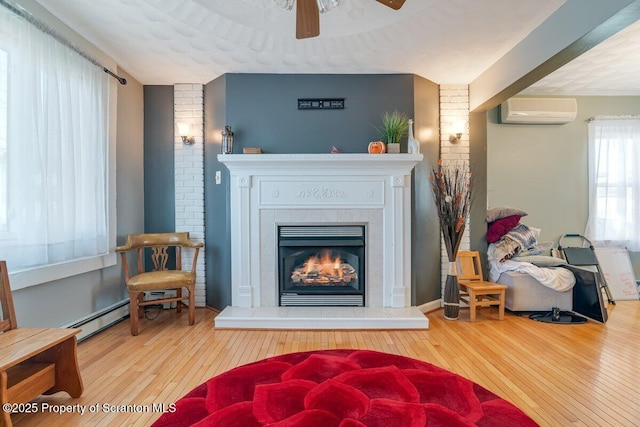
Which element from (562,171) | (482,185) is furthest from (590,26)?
(562,171)

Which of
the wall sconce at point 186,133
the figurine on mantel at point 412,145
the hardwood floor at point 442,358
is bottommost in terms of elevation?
the hardwood floor at point 442,358

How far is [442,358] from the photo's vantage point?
253 cm

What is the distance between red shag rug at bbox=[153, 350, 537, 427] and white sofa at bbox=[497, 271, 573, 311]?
1.84m

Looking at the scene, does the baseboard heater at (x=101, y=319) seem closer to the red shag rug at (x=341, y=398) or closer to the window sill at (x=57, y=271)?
the window sill at (x=57, y=271)

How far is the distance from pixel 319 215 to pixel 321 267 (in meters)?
0.59

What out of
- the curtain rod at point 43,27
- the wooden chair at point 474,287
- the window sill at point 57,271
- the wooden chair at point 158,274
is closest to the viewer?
the curtain rod at point 43,27

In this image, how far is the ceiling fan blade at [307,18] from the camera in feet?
6.29

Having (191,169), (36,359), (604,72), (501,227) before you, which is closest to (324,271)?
(191,169)

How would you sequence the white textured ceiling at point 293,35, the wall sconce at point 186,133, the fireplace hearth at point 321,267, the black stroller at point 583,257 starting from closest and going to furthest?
1. the white textured ceiling at point 293,35
2. the fireplace hearth at point 321,267
3. the wall sconce at point 186,133
4. the black stroller at point 583,257

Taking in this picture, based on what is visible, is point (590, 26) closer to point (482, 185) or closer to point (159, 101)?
point (482, 185)

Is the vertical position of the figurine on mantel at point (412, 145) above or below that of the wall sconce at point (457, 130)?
below

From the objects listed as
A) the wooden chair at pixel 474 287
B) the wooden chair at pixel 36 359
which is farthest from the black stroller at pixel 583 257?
the wooden chair at pixel 36 359

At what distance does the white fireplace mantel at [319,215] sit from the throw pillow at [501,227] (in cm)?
115

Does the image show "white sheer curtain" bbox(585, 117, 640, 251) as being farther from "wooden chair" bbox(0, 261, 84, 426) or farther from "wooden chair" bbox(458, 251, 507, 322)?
"wooden chair" bbox(0, 261, 84, 426)
